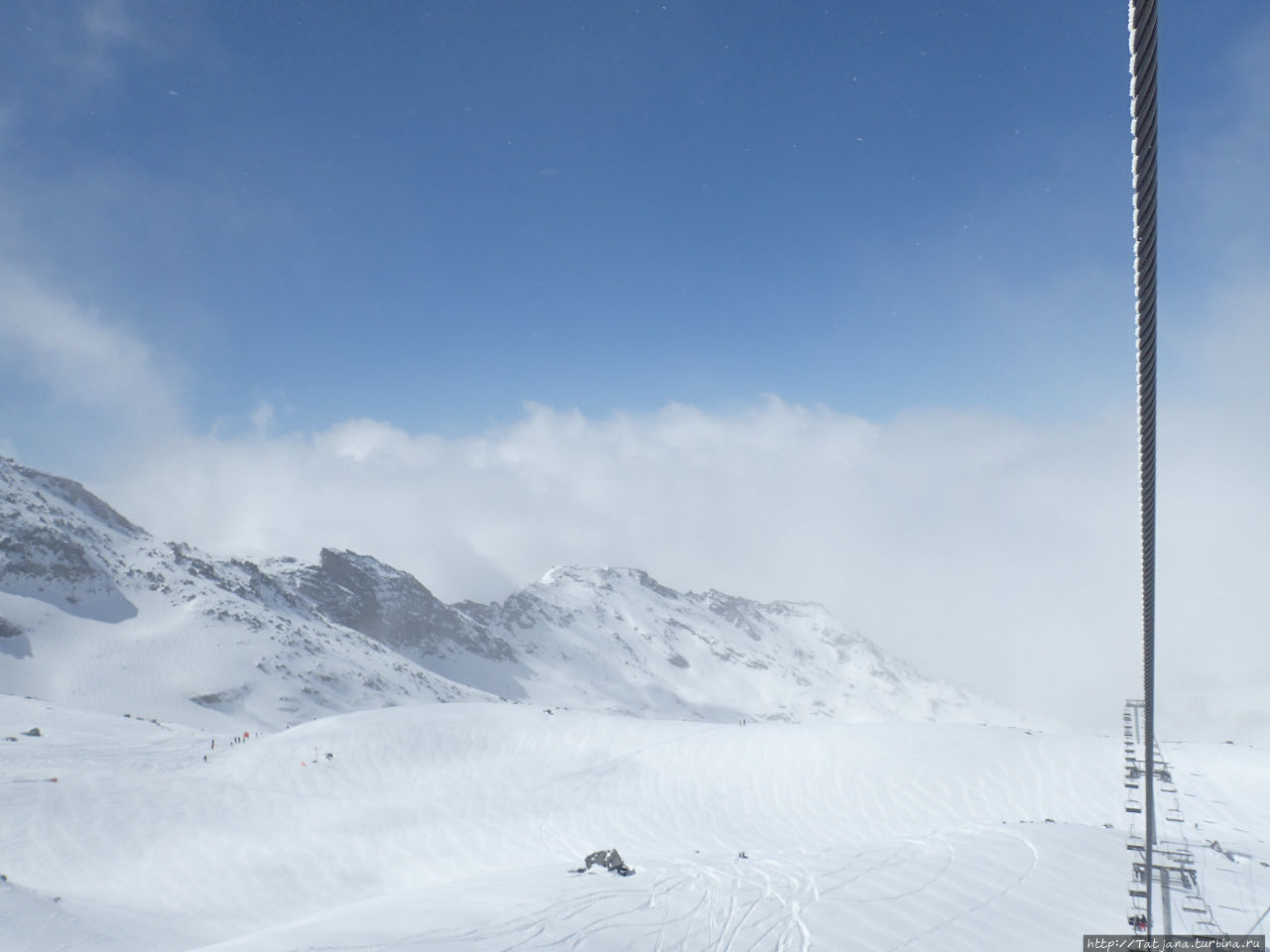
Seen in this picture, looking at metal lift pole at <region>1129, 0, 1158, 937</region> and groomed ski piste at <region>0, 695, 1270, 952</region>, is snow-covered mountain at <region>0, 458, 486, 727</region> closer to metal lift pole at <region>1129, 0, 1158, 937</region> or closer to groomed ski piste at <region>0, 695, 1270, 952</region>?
groomed ski piste at <region>0, 695, 1270, 952</region>

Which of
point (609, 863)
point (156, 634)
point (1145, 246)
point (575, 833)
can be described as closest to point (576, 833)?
point (575, 833)

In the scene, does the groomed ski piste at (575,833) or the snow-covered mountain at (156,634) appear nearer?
the groomed ski piste at (575,833)

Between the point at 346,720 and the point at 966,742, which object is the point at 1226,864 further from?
the point at 346,720

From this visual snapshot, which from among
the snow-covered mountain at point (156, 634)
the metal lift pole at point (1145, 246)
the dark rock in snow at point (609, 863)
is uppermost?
the snow-covered mountain at point (156, 634)

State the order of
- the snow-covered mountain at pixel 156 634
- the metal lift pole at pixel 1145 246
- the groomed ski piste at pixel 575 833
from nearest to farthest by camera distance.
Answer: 1. the metal lift pole at pixel 1145 246
2. the groomed ski piste at pixel 575 833
3. the snow-covered mountain at pixel 156 634

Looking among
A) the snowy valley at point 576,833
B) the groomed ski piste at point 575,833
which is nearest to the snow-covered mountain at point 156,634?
the groomed ski piste at point 575,833

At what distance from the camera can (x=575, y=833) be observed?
1558 inches

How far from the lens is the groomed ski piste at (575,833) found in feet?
74.0

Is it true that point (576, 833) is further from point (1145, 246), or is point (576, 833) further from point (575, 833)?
point (1145, 246)

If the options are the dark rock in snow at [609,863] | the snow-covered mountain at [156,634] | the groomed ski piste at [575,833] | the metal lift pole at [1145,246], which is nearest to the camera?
the metal lift pole at [1145,246]

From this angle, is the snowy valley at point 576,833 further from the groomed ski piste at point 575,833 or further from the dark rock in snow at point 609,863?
the dark rock in snow at point 609,863

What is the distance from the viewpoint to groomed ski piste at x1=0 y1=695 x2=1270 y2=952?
22547mm

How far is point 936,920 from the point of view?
22703mm

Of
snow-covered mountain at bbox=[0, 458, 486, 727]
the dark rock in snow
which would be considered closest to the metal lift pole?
the dark rock in snow
